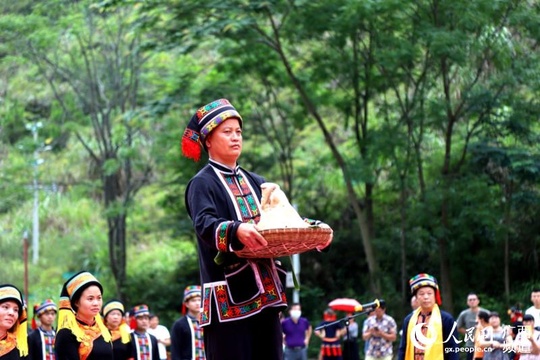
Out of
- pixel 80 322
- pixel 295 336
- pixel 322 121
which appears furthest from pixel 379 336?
pixel 80 322

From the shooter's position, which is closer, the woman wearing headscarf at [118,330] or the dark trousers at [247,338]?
the dark trousers at [247,338]

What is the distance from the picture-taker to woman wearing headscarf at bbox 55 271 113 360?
272 inches

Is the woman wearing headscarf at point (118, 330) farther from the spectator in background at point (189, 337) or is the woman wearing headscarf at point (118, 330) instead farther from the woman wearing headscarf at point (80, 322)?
the woman wearing headscarf at point (80, 322)

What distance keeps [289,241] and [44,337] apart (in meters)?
7.07

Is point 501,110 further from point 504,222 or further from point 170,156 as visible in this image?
point 170,156

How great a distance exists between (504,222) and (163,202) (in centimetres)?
797

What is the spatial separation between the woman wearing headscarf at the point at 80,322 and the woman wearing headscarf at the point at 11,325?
0.98 feet

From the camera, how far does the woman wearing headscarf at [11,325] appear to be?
6.94 metres

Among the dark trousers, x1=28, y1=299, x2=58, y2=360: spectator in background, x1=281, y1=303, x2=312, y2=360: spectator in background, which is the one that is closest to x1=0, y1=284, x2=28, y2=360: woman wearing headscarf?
the dark trousers

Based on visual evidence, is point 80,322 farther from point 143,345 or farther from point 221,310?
point 143,345

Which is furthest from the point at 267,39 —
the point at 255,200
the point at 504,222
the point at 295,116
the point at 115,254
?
the point at 255,200

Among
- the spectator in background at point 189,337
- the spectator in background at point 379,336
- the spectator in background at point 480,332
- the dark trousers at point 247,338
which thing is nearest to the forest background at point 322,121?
the spectator in background at point 379,336

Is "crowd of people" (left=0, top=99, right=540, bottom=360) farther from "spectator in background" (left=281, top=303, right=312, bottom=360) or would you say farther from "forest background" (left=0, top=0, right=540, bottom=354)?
"forest background" (left=0, top=0, right=540, bottom=354)

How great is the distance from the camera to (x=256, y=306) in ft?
16.9
